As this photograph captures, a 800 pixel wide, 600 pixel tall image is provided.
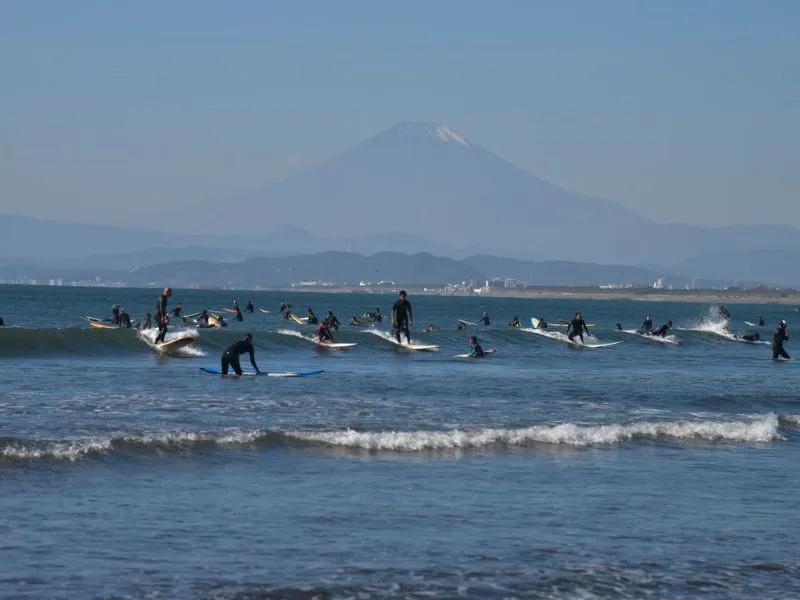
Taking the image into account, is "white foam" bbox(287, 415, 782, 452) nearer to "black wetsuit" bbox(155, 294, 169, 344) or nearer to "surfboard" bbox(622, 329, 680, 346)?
"black wetsuit" bbox(155, 294, 169, 344)

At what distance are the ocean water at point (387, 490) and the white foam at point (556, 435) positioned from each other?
2.3 inches

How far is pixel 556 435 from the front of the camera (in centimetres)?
2244

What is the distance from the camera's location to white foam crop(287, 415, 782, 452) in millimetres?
20859

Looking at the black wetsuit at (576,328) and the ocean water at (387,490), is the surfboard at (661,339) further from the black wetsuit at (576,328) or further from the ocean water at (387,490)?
the ocean water at (387,490)

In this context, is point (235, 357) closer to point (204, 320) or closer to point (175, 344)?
point (175, 344)

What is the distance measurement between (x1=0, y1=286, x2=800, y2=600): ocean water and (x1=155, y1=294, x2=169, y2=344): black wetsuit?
14.8ft

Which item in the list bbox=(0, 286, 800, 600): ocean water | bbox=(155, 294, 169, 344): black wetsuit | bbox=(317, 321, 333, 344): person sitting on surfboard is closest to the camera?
bbox=(0, 286, 800, 600): ocean water

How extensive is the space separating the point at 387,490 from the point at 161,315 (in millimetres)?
22932

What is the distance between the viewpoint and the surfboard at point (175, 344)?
41.6 meters

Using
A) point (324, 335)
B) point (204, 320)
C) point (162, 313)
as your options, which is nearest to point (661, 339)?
point (324, 335)

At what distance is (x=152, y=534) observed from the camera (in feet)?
45.1

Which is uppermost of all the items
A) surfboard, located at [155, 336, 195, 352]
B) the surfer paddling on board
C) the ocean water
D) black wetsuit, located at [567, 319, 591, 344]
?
the surfer paddling on board

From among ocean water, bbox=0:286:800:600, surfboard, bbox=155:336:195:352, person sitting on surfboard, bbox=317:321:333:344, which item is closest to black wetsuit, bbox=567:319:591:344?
person sitting on surfboard, bbox=317:321:333:344

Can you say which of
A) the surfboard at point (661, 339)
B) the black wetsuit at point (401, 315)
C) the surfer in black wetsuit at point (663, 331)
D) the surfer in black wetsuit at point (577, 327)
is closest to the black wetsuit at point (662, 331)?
the surfer in black wetsuit at point (663, 331)
